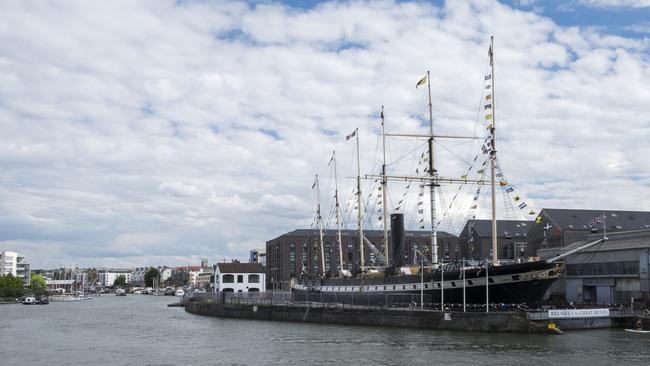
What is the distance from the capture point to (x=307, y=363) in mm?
39531

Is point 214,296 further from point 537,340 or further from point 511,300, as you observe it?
point 537,340

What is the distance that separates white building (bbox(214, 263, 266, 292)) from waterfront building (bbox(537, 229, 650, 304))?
51.0 meters

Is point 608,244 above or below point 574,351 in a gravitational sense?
above

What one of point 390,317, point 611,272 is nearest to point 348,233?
point 611,272

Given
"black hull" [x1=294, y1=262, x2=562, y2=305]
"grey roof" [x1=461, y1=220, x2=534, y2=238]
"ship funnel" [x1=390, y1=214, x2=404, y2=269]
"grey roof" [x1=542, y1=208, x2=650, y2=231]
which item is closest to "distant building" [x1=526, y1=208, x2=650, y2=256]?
"grey roof" [x1=542, y1=208, x2=650, y2=231]

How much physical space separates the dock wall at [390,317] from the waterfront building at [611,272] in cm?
1616

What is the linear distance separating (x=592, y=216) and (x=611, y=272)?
4428 centimetres


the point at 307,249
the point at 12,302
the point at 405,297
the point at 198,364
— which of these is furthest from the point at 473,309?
the point at 12,302

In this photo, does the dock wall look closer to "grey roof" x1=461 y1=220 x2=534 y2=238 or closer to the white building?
the white building

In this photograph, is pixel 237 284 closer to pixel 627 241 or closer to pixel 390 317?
pixel 390 317

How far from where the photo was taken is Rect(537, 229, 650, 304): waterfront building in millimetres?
65375

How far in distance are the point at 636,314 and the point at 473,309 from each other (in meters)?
13.9

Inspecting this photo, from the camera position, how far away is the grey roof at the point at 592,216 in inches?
4188

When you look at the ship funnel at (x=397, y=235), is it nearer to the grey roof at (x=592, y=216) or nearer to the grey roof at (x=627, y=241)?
the grey roof at (x=627, y=241)
